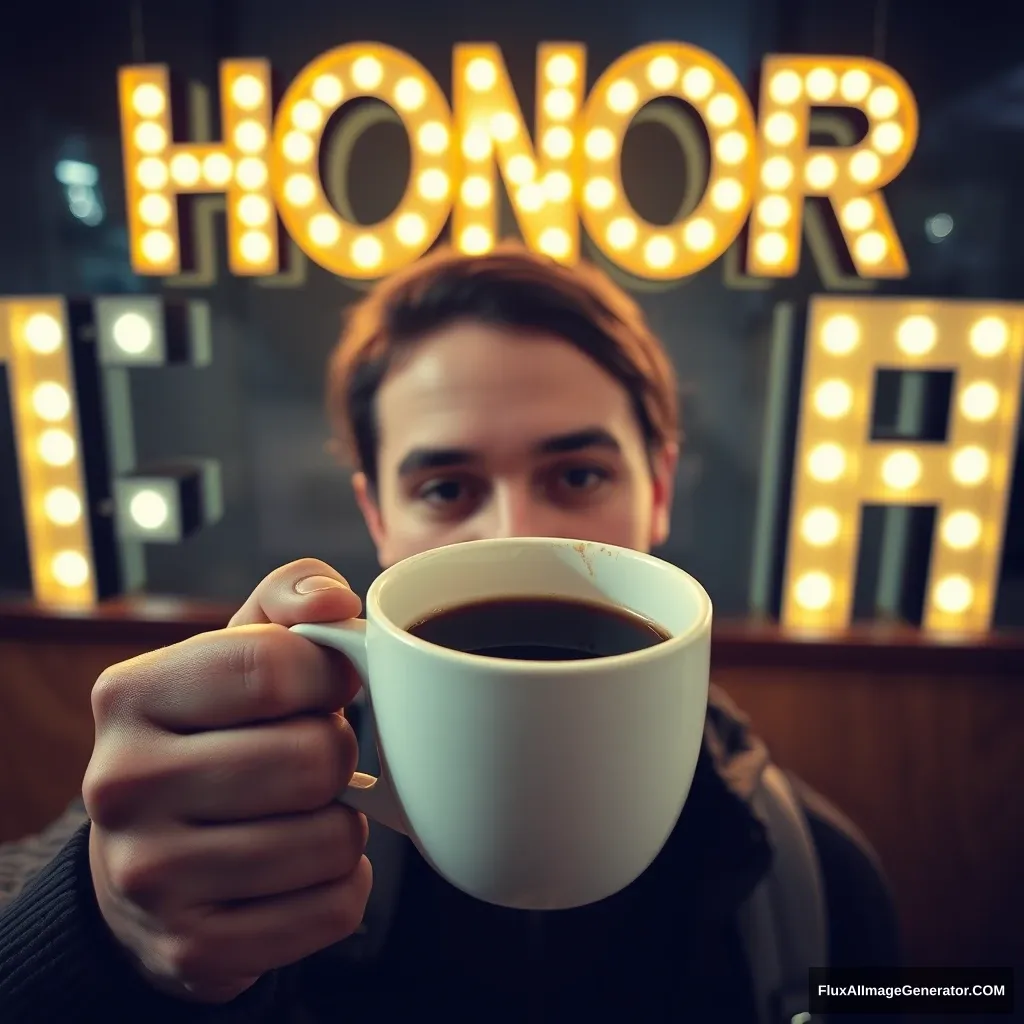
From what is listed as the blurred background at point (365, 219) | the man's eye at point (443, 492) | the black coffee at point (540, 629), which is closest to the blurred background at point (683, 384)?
the blurred background at point (365, 219)

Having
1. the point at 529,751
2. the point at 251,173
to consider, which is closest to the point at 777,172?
the point at 251,173

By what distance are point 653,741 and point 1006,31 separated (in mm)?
2101

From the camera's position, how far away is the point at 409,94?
5.18 feet

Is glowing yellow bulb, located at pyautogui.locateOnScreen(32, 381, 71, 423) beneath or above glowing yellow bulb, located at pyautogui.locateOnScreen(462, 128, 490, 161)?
beneath

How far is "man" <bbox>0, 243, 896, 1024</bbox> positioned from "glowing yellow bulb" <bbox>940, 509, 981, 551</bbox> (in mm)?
675

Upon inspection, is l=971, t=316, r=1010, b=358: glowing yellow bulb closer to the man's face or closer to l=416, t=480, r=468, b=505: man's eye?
the man's face

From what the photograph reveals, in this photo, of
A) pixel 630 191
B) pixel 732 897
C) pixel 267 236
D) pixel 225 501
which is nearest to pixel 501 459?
pixel 732 897

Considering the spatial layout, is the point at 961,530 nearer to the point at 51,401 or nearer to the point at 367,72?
the point at 367,72

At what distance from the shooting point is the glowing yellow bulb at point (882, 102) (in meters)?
1.53

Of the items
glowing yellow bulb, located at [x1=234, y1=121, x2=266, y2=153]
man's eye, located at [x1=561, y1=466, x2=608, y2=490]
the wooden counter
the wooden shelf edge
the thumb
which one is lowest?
the wooden counter

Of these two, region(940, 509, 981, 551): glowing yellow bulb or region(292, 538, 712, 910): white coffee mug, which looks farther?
region(940, 509, 981, 551): glowing yellow bulb

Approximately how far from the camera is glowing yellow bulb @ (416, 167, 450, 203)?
1.61 metres

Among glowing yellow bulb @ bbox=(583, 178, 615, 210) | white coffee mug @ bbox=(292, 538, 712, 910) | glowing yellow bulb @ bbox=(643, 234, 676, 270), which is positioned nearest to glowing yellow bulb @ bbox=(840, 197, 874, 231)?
glowing yellow bulb @ bbox=(643, 234, 676, 270)

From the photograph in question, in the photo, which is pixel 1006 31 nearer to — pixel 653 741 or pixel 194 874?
pixel 653 741
